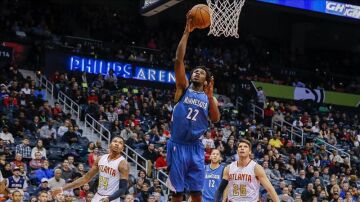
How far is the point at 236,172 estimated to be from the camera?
8750 mm

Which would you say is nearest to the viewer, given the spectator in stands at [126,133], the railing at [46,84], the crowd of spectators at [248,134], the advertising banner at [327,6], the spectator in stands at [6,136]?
the spectator in stands at [6,136]

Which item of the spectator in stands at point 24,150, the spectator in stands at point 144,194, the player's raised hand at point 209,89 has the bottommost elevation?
the spectator in stands at point 144,194

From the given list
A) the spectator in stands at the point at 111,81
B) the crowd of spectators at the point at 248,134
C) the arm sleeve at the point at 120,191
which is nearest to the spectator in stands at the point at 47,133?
the crowd of spectators at the point at 248,134

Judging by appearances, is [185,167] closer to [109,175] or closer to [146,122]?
[109,175]

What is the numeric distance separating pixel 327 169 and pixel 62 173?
915 centimetres

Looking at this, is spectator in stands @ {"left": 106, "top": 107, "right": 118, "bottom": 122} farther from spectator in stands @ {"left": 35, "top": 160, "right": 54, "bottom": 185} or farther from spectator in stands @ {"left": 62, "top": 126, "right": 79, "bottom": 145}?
spectator in stands @ {"left": 35, "top": 160, "right": 54, "bottom": 185}

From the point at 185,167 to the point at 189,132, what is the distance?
1.25 feet

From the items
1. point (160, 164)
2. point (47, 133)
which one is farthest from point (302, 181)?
point (47, 133)

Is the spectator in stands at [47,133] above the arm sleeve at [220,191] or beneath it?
beneath

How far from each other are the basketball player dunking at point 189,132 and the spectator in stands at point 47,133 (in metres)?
9.77

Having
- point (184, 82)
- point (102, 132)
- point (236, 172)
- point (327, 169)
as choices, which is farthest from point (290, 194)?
point (184, 82)

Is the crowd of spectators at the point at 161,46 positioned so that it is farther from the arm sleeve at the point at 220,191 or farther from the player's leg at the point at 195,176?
the player's leg at the point at 195,176

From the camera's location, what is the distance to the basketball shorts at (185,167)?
24.4 ft

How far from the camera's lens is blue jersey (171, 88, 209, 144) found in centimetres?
744
